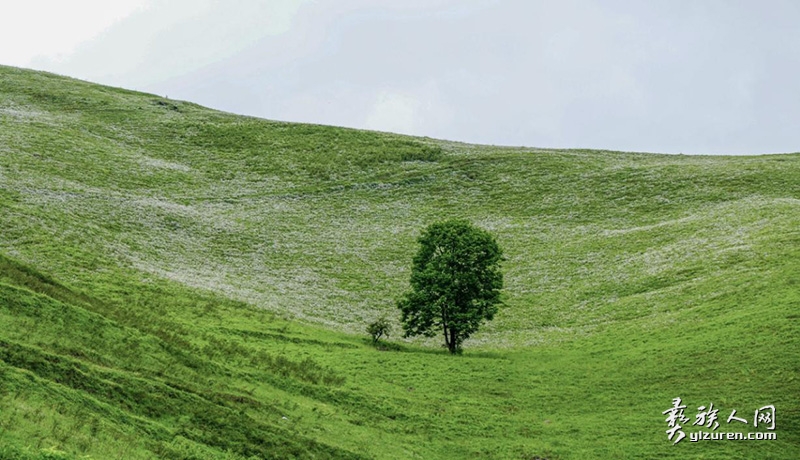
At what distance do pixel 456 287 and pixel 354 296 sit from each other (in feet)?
62.3

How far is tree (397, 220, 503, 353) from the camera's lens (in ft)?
178

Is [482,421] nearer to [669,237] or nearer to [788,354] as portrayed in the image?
[788,354]

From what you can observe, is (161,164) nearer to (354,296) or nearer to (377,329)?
(354,296)

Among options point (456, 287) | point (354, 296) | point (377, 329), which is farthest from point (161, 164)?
point (456, 287)

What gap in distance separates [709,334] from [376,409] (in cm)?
2531

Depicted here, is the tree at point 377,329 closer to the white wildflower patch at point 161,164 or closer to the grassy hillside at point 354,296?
the grassy hillside at point 354,296

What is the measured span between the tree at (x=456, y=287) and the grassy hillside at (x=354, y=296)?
325 cm

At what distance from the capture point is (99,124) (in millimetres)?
129375

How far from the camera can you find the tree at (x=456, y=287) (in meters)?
54.2

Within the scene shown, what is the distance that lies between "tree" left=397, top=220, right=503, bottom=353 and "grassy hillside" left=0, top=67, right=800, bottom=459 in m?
3.25

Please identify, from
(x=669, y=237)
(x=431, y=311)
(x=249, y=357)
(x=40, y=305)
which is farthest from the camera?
(x=669, y=237)

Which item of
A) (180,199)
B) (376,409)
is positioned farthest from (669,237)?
(180,199)

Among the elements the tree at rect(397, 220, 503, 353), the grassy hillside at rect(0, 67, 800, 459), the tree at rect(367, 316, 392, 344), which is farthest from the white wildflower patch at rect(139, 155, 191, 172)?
the tree at rect(397, 220, 503, 353)

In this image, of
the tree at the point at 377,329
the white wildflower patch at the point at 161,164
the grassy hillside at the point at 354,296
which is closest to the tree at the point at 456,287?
the tree at the point at 377,329
